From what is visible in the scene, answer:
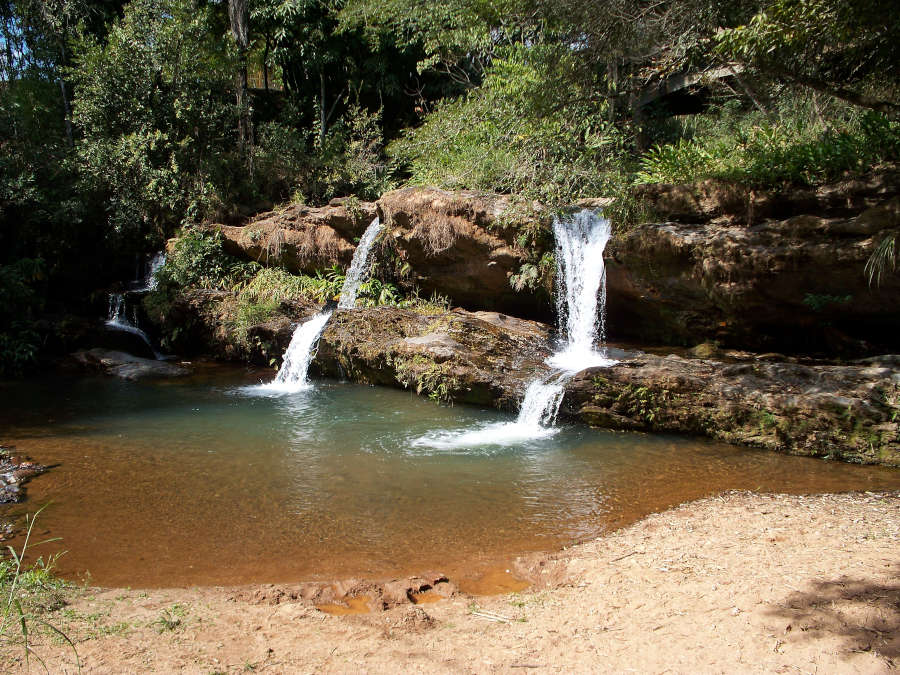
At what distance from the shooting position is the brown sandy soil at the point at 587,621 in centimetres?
300

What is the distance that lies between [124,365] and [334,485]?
303 inches

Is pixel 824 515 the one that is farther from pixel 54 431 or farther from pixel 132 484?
pixel 54 431

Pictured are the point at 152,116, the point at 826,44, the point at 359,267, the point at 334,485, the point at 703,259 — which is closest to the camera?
the point at 334,485

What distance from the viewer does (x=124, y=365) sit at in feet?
39.2

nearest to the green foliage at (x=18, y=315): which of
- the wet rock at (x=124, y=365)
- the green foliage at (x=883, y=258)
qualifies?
the wet rock at (x=124, y=365)

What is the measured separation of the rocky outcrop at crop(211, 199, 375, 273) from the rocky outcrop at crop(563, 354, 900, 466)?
731 centimetres

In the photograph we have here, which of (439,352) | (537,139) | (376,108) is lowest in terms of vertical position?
(439,352)

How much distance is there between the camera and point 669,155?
11.2 m

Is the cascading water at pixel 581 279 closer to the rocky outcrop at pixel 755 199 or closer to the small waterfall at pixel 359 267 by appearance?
the rocky outcrop at pixel 755 199

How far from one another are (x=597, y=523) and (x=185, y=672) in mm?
3506

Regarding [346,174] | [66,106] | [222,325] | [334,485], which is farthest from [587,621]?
[66,106]

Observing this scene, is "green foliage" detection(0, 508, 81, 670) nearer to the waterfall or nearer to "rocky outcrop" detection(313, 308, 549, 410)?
"rocky outcrop" detection(313, 308, 549, 410)

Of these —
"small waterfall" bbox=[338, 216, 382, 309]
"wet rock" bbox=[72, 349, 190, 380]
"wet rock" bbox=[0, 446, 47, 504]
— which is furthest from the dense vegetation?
"wet rock" bbox=[0, 446, 47, 504]

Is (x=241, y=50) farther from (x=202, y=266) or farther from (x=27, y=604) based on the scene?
(x=27, y=604)
